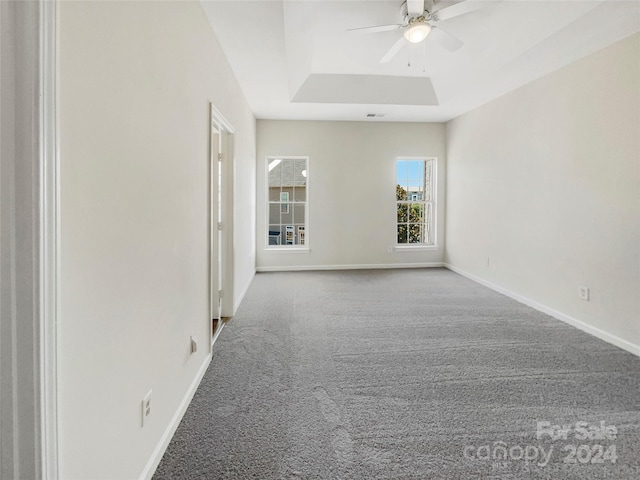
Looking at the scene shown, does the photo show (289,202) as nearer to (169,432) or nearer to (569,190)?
(569,190)

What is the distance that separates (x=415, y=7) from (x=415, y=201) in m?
4.10

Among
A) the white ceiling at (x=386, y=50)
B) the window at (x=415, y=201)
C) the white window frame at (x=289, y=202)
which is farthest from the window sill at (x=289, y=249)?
the white ceiling at (x=386, y=50)

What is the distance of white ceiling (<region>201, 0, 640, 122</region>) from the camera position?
2590mm

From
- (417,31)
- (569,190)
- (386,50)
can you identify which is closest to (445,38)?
(417,31)

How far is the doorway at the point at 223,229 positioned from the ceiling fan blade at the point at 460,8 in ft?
6.47

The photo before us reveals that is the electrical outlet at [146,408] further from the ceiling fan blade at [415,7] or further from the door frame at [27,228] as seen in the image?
the ceiling fan blade at [415,7]

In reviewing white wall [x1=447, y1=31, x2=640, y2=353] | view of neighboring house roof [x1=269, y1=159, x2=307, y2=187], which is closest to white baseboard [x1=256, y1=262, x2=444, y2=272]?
white wall [x1=447, y1=31, x2=640, y2=353]

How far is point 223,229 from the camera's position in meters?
3.56

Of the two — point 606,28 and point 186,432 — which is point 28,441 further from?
point 606,28

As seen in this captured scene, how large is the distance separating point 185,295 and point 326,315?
192 centimetres

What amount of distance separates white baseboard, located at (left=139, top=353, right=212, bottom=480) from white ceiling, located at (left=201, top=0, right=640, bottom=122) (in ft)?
8.48

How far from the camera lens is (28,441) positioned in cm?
82

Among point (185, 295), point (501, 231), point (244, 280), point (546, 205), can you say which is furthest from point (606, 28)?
point (244, 280)

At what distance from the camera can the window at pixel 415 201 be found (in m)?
6.36
